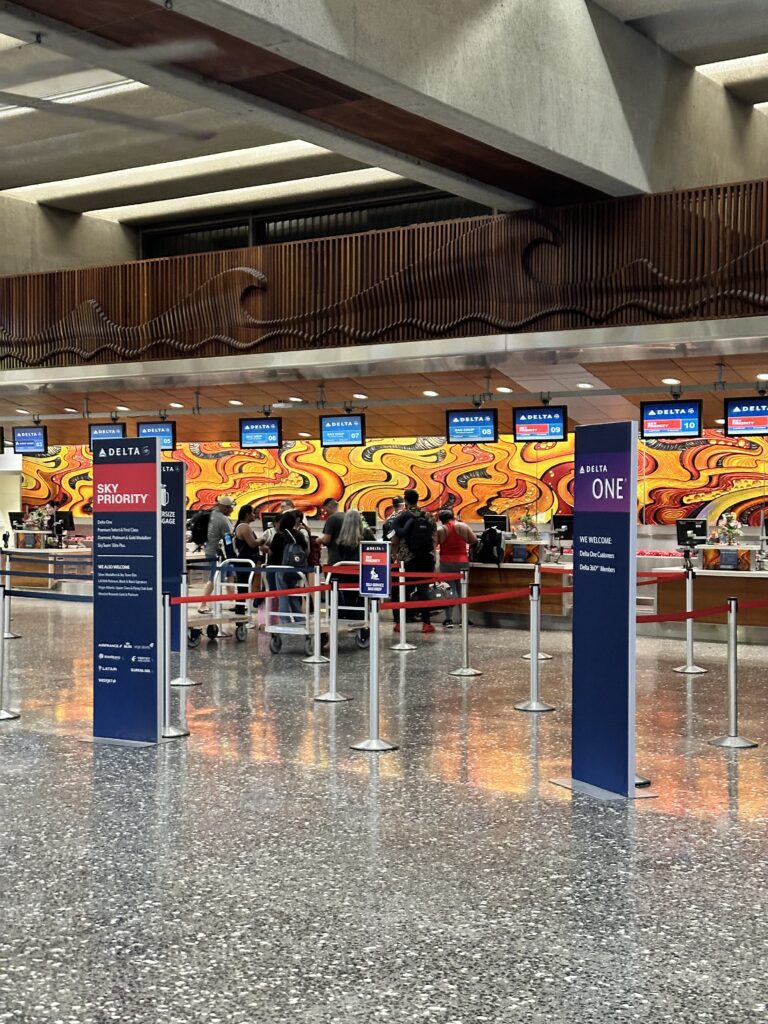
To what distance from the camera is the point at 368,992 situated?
372 cm

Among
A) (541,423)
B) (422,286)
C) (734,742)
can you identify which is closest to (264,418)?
(541,423)

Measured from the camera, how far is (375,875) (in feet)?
16.1

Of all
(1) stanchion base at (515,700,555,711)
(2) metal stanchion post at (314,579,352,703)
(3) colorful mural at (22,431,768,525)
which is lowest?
(1) stanchion base at (515,700,555,711)

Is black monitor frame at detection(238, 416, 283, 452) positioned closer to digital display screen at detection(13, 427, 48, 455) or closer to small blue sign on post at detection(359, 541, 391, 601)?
digital display screen at detection(13, 427, 48, 455)

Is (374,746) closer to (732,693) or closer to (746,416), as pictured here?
(732,693)

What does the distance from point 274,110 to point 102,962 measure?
6.67 m

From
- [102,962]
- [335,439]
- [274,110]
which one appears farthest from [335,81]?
[335,439]

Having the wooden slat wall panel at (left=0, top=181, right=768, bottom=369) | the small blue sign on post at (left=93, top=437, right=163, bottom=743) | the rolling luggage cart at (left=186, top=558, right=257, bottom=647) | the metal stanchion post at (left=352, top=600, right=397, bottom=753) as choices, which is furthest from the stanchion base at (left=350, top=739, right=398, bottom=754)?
the wooden slat wall panel at (left=0, top=181, right=768, bottom=369)

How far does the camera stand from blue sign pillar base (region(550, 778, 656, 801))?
618 cm

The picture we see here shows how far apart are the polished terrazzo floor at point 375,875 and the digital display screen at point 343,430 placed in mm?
7320

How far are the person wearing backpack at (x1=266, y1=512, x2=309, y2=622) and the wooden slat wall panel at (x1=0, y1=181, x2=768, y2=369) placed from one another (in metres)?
2.12

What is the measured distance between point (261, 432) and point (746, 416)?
6634 mm

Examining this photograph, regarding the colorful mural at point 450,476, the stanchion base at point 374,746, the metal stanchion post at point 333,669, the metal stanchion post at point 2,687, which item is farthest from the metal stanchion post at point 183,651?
the colorful mural at point 450,476

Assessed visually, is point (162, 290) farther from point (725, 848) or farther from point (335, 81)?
point (725, 848)
